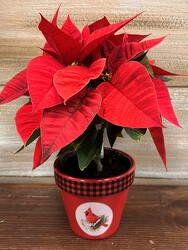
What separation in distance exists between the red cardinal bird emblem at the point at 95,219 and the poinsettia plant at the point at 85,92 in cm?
14

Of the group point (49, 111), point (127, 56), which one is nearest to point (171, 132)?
point (127, 56)

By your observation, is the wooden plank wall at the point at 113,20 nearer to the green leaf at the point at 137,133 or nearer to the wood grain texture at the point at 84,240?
the wood grain texture at the point at 84,240

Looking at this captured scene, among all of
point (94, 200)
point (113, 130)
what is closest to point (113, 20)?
point (113, 130)

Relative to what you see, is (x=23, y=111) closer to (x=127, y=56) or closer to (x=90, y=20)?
(x=127, y=56)

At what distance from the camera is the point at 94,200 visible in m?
0.68

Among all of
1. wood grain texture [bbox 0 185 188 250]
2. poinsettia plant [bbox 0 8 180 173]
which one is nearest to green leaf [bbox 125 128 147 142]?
poinsettia plant [bbox 0 8 180 173]

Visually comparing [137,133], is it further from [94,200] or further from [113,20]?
[113,20]

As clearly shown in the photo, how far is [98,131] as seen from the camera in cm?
66

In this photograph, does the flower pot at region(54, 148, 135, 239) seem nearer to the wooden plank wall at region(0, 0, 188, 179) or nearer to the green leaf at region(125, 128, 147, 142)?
the green leaf at region(125, 128, 147, 142)

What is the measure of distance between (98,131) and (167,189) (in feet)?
1.23

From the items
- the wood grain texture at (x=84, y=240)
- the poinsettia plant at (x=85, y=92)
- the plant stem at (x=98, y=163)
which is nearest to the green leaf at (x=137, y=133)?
the poinsettia plant at (x=85, y=92)

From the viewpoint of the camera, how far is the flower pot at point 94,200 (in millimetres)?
665

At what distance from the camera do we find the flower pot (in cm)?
66

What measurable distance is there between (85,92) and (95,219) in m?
0.29
